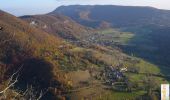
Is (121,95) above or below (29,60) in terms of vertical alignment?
below

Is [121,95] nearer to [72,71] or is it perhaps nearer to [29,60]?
[72,71]

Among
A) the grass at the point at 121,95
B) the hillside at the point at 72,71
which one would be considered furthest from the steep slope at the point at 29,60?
the grass at the point at 121,95

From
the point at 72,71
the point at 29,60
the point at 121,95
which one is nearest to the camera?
the point at 121,95

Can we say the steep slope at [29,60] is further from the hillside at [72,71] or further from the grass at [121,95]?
the grass at [121,95]

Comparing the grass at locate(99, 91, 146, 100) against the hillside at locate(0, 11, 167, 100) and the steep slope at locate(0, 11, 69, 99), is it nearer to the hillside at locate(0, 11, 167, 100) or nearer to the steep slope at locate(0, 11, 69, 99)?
the hillside at locate(0, 11, 167, 100)

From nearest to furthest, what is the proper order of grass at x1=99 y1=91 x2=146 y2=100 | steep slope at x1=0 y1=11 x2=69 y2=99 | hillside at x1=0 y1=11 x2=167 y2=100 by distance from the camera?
grass at x1=99 y1=91 x2=146 y2=100 < hillside at x1=0 y1=11 x2=167 y2=100 < steep slope at x1=0 y1=11 x2=69 y2=99

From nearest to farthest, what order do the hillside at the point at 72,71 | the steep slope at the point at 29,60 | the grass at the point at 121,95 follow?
the grass at the point at 121,95, the hillside at the point at 72,71, the steep slope at the point at 29,60

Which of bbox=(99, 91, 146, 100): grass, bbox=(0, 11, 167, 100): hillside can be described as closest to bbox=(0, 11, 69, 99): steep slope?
bbox=(0, 11, 167, 100): hillside

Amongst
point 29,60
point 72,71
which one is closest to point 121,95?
point 72,71

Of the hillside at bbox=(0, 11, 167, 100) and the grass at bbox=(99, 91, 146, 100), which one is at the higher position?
the hillside at bbox=(0, 11, 167, 100)

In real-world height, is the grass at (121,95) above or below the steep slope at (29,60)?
below

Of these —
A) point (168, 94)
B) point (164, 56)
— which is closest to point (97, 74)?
point (164, 56)

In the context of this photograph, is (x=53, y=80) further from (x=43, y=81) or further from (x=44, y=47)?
(x=44, y=47)
